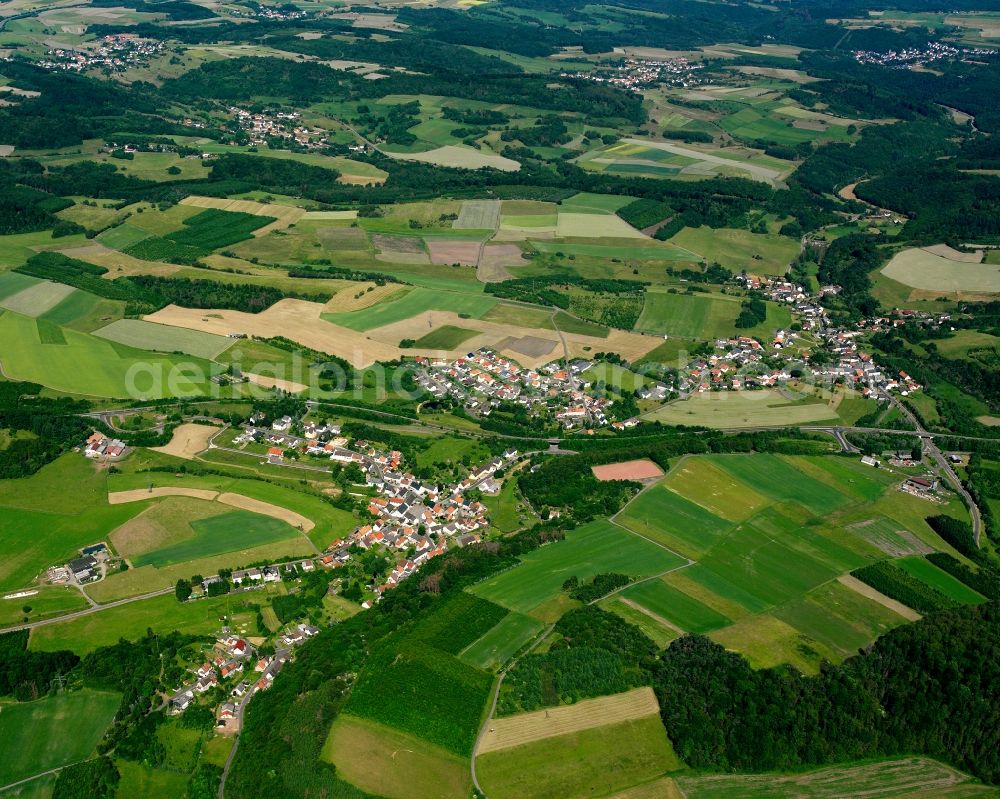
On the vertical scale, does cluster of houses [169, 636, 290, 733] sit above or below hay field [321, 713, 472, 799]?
below

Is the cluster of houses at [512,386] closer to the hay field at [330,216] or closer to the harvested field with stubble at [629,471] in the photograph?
the harvested field with stubble at [629,471]

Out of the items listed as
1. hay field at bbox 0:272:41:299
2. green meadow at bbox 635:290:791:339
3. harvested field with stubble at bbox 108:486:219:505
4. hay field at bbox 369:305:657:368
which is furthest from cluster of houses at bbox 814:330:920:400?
hay field at bbox 0:272:41:299

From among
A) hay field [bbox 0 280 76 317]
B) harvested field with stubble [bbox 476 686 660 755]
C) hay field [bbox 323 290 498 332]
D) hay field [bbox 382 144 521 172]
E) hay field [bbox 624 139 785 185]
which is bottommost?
hay field [bbox 323 290 498 332]

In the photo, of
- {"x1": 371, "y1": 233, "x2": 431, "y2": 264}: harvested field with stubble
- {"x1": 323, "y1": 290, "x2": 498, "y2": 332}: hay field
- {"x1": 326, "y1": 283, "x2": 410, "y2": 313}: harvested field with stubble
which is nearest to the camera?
{"x1": 323, "y1": 290, "x2": 498, "y2": 332}: hay field

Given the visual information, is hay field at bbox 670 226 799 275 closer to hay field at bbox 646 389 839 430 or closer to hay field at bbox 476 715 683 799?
hay field at bbox 646 389 839 430

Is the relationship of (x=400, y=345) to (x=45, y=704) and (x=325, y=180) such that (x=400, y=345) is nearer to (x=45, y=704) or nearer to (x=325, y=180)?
(x=45, y=704)

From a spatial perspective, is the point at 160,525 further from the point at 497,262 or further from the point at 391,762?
the point at 497,262

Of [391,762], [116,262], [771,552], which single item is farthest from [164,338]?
[771,552]

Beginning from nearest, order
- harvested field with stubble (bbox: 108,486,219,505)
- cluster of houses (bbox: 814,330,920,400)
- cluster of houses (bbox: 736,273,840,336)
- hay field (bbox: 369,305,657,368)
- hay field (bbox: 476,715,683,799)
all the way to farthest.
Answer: hay field (bbox: 476,715,683,799)
harvested field with stubble (bbox: 108,486,219,505)
cluster of houses (bbox: 814,330,920,400)
hay field (bbox: 369,305,657,368)
cluster of houses (bbox: 736,273,840,336)

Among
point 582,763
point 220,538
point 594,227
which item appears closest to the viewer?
point 582,763
